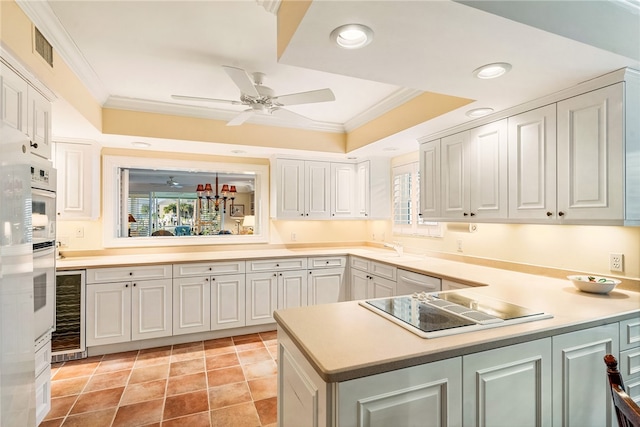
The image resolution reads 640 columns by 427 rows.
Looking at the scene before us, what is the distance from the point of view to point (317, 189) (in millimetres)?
4266

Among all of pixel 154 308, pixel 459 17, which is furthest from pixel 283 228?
pixel 459 17

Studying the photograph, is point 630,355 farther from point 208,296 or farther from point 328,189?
point 208,296

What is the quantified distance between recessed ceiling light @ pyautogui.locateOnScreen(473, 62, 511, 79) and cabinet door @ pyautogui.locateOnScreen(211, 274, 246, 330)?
2.94 m

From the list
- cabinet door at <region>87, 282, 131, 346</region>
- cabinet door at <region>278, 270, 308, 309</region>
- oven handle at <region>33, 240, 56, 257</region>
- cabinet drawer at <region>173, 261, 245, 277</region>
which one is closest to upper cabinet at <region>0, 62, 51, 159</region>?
oven handle at <region>33, 240, 56, 257</region>

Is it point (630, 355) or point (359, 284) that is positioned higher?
point (630, 355)

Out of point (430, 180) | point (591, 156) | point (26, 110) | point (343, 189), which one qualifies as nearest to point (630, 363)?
point (591, 156)

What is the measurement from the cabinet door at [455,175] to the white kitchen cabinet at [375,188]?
131cm

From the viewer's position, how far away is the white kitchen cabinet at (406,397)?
1.06m

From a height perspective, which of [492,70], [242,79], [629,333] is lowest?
[629,333]

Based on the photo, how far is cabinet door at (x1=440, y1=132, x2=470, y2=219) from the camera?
107 inches

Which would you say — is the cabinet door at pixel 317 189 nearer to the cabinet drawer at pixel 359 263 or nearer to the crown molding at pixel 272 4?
the cabinet drawer at pixel 359 263

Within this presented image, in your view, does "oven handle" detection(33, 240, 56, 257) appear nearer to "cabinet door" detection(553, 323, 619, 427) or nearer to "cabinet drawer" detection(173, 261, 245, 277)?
"cabinet drawer" detection(173, 261, 245, 277)

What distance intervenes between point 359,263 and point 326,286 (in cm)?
51

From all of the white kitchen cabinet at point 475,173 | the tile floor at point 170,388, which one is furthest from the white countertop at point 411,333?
the tile floor at point 170,388
